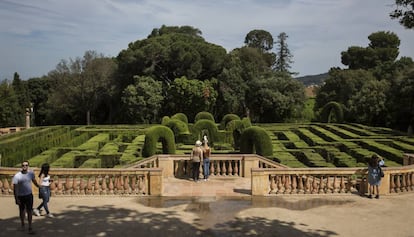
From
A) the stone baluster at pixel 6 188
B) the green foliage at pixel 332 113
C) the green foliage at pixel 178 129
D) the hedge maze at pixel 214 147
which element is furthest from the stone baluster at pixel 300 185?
the green foliage at pixel 332 113

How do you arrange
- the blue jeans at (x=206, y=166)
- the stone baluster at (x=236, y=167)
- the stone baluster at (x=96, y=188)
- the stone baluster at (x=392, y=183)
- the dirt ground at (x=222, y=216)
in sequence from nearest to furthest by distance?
the dirt ground at (x=222, y=216) → the stone baluster at (x=96, y=188) → the stone baluster at (x=392, y=183) → the blue jeans at (x=206, y=166) → the stone baluster at (x=236, y=167)

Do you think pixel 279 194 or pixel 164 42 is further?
pixel 164 42

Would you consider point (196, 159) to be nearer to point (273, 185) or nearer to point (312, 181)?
point (273, 185)

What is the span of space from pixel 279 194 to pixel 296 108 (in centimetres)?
4183

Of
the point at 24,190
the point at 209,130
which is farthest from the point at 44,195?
the point at 209,130

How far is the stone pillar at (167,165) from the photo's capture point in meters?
17.1

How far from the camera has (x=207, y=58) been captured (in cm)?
5575

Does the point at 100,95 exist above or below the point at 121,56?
below

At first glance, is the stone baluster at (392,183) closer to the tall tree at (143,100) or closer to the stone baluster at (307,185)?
the stone baluster at (307,185)

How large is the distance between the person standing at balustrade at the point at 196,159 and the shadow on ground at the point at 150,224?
3783 mm

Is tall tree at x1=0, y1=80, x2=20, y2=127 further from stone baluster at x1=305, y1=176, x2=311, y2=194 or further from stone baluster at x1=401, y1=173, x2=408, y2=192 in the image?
stone baluster at x1=401, y1=173, x2=408, y2=192

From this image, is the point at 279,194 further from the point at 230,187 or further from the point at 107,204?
the point at 107,204

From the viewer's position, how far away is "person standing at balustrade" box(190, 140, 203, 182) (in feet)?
52.0

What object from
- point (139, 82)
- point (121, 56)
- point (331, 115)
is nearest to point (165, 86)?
point (139, 82)
